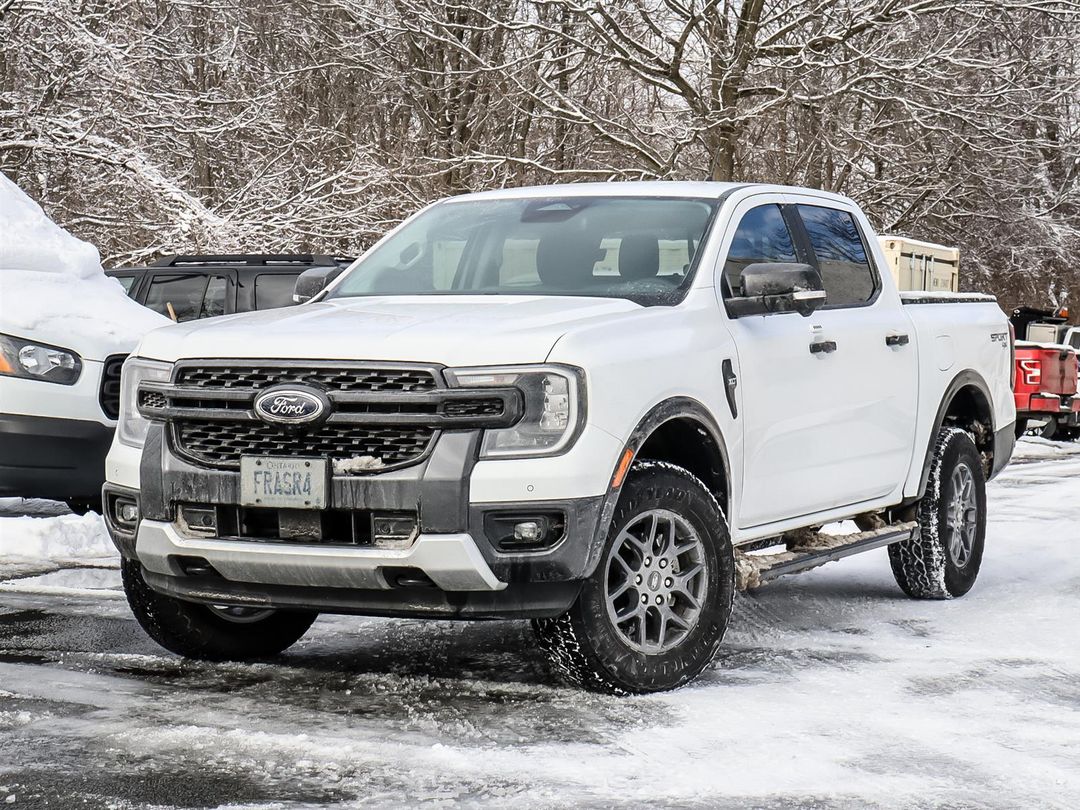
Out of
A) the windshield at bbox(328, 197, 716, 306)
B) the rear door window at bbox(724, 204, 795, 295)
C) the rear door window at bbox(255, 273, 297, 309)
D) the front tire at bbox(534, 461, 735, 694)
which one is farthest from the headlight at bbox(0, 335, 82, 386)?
the rear door window at bbox(255, 273, 297, 309)

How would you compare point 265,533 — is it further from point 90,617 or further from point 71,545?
point 71,545

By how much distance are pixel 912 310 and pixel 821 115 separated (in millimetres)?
15632

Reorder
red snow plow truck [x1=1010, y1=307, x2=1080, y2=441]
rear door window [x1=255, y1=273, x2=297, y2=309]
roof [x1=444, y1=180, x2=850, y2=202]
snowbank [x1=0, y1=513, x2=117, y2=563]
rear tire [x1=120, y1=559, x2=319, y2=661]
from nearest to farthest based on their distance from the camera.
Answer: rear tire [x1=120, y1=559, x2=319, y2=661] < roof [x1=444, y1=180, x2=850, y2=202] < snowbank [x1=0, y1=513, x2=117, y2=563] < rear door window [x1=255, y1=273, x2=297, y2=309] < red snow plow truck [x1=1010, y1=307, x2=1080, y2=441]

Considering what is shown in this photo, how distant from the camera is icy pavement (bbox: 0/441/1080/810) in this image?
14.3 feet

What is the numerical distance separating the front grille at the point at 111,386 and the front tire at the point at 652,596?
3489 mm

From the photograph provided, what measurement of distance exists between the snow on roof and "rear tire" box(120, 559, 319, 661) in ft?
7.90

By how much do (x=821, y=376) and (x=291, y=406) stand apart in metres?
2.54

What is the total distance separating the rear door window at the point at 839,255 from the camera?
728 centimetres

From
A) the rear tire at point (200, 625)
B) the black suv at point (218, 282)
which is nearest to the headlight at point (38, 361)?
the rear tire at point (200, 625)

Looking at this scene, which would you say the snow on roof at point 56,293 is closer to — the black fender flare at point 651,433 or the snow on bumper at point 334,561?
the snow on bumper at point 334,561

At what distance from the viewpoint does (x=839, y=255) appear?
7469 mm

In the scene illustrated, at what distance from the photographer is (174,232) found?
713 inches

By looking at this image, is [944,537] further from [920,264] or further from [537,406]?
[920,264]

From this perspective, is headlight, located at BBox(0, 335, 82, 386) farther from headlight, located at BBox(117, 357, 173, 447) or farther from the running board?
the running board
